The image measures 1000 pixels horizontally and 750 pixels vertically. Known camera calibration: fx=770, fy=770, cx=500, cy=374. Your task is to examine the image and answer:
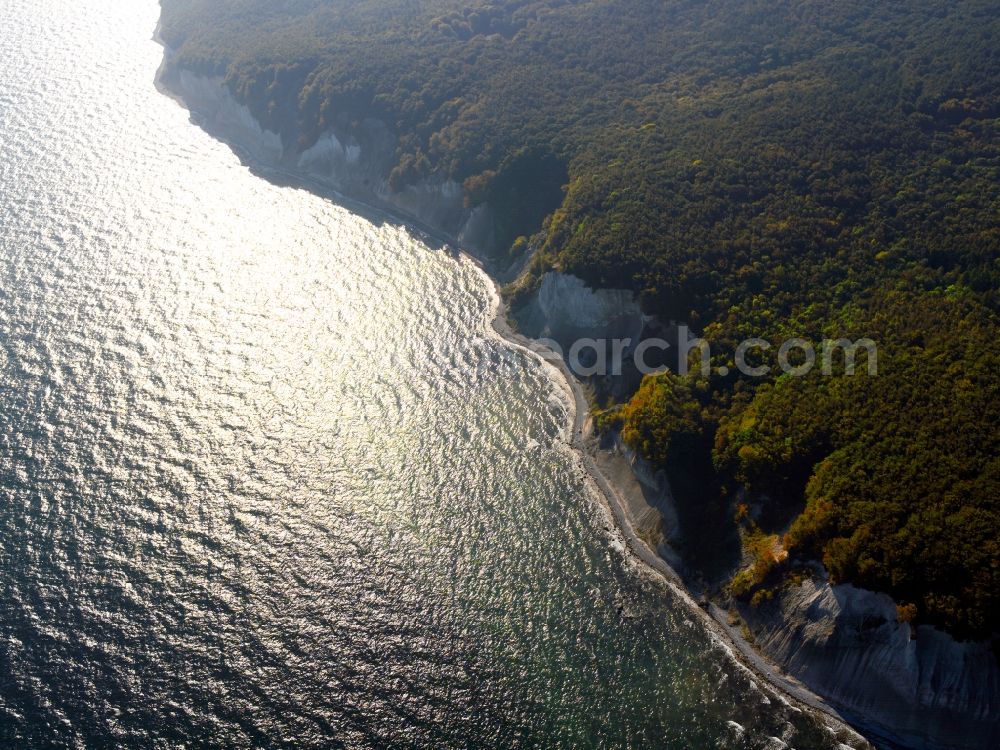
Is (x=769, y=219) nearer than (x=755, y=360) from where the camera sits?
No

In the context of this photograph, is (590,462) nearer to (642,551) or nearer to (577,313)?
(642,551)

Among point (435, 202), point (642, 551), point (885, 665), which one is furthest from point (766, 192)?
point (885, 665)

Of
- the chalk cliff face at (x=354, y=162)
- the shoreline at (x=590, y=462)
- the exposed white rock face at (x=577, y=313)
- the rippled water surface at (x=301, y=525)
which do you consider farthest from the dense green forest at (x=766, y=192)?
the rippled water surface at (x=301, y=525)

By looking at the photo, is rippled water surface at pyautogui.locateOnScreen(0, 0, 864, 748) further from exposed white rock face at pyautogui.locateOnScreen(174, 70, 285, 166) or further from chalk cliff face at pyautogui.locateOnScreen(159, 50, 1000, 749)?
exposed white rock face at pyautogui.locateOnScreen(174, 70, 285, 166)

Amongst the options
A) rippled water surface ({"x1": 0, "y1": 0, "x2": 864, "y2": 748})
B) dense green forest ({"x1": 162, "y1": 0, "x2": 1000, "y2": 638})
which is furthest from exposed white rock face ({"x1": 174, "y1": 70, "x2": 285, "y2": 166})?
rippled water surface ({"x1": 0, "y1": 0, "x2": 864, "y2": 748})

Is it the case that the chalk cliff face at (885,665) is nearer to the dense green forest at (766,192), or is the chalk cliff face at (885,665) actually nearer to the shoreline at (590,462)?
the shoreline at (590,462)

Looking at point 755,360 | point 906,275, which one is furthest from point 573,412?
Answer: point 906,275

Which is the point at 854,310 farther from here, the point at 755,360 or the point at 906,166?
the point at 906,166
